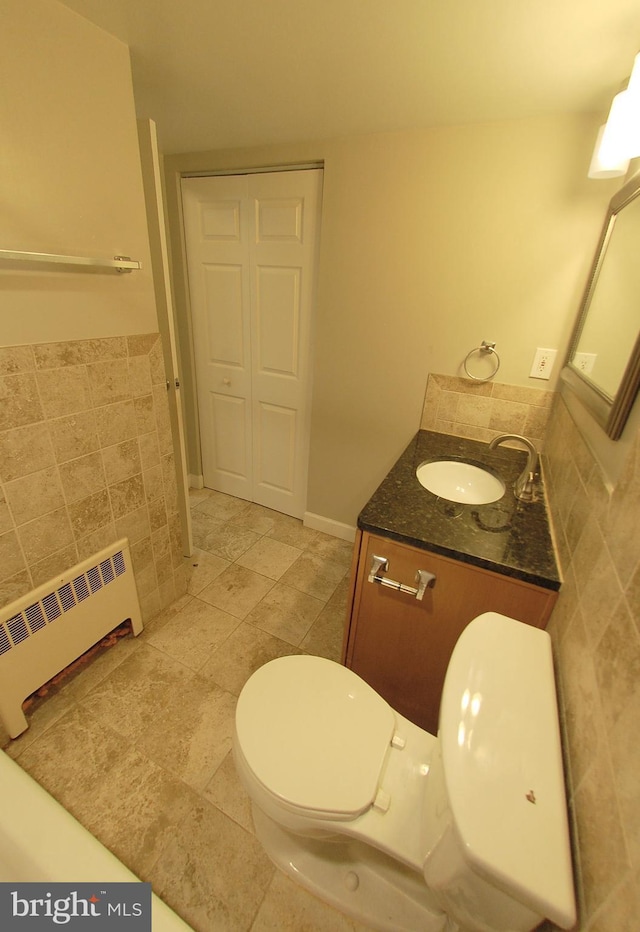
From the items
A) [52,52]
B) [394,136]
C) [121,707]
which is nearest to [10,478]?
[121,707]

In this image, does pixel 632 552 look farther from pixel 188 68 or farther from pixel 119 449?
pixel 188 68

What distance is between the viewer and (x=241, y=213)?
198 cm

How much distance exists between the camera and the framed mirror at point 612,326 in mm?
753

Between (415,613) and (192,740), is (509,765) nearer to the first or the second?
(415,613)

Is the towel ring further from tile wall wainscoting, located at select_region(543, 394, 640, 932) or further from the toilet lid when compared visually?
the toilet lid

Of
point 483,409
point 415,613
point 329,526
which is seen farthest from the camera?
point 329,526

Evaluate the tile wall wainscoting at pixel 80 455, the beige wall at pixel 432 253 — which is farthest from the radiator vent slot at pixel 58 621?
the beige wall at pixel 432 253

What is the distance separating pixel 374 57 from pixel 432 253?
0.68 meters

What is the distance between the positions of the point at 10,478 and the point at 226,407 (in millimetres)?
1504

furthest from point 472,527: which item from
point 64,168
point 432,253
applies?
point 64,168

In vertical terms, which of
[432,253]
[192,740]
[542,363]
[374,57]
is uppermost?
[374,57]

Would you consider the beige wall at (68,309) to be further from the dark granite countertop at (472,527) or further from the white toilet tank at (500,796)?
the white toilet tank at (500,796)

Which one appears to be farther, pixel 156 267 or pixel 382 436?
pixel 382 436

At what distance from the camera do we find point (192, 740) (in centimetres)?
126
